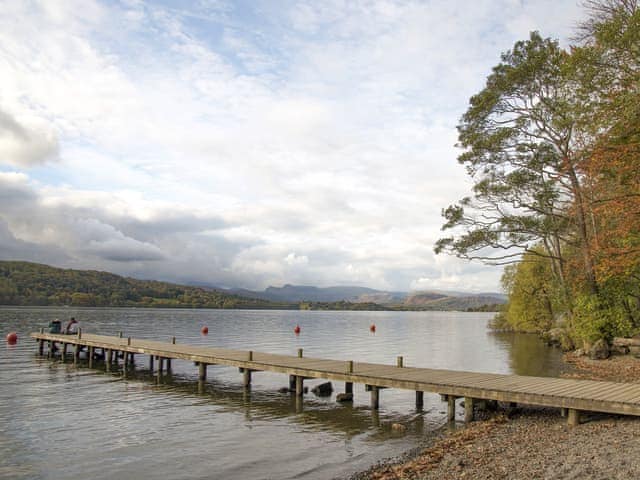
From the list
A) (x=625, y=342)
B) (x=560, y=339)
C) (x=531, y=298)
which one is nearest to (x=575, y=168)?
(x=625, y=342)

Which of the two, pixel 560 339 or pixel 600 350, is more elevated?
pixel 600 350

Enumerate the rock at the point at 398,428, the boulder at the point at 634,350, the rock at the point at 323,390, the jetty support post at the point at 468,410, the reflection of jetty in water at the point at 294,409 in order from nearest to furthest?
1. the rock at the point at 398,428
2. the jetty support post at the point at 468,410
3. the reflection of jetty in water at the point at 294,409
4. the rock at the point at 323,390
5. the boulder at the point at 634,350

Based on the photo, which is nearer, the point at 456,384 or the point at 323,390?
the point at 456,384

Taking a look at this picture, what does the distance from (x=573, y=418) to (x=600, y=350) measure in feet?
63.0

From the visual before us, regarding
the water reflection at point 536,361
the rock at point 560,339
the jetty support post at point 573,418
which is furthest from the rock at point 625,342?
the jetty support post at point 573,418

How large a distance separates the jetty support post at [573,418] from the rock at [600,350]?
61.8 feet

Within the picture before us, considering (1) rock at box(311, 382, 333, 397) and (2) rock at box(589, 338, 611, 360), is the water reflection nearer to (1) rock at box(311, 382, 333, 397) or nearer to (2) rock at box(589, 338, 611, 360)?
(2) rock at box(589, 338, 611, 360)

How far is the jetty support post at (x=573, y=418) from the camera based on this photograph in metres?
13.6

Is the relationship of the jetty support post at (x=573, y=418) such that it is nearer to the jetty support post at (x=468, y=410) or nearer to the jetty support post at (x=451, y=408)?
the jetty support post at (x=468, y=410)

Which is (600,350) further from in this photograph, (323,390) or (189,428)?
(189,428)

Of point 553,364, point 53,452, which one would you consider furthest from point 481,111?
point 53,452

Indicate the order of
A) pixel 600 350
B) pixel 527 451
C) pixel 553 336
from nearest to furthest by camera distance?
1. pixel 527 451
2. pixel 600 350
3. pixel 553 336

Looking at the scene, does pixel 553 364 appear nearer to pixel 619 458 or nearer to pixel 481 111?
pixel 481 111

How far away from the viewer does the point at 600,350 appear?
2973 centimetres
